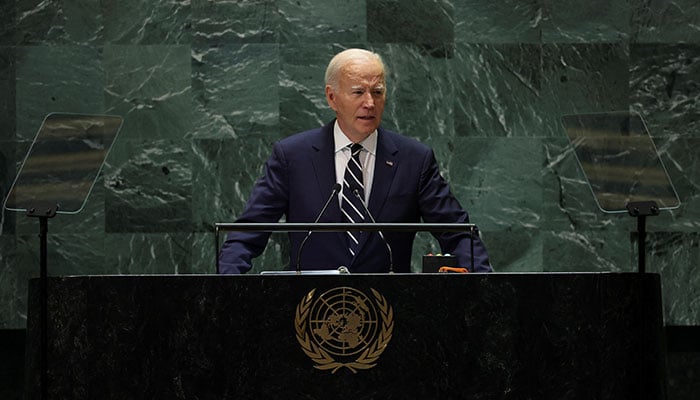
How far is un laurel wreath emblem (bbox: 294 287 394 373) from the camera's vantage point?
3043mm

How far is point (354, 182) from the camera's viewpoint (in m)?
4.49

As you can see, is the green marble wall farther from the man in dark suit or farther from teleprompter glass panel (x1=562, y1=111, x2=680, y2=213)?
teleprompter glass panel (x1=562, y1=111, x2=680, y2=213)

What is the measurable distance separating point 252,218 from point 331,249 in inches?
13.5

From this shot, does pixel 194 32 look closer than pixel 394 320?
No

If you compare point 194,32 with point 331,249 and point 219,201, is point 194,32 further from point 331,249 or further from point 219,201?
point 331,249

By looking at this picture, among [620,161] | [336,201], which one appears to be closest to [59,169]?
[336,201]

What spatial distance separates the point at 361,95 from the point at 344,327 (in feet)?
5.39

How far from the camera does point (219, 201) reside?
5965mm

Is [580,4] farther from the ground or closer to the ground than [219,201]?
farther from the ground

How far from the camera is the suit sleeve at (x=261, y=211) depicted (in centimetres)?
416

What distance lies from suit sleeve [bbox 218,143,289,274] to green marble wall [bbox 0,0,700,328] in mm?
1431

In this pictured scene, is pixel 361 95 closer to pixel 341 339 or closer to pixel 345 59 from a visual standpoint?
pixel 345 59

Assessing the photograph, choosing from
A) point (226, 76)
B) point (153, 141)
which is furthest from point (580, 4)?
point (153, 141)

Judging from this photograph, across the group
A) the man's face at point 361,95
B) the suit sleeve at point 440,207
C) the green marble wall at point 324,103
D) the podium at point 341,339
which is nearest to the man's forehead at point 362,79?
the man's face at point 361,95
